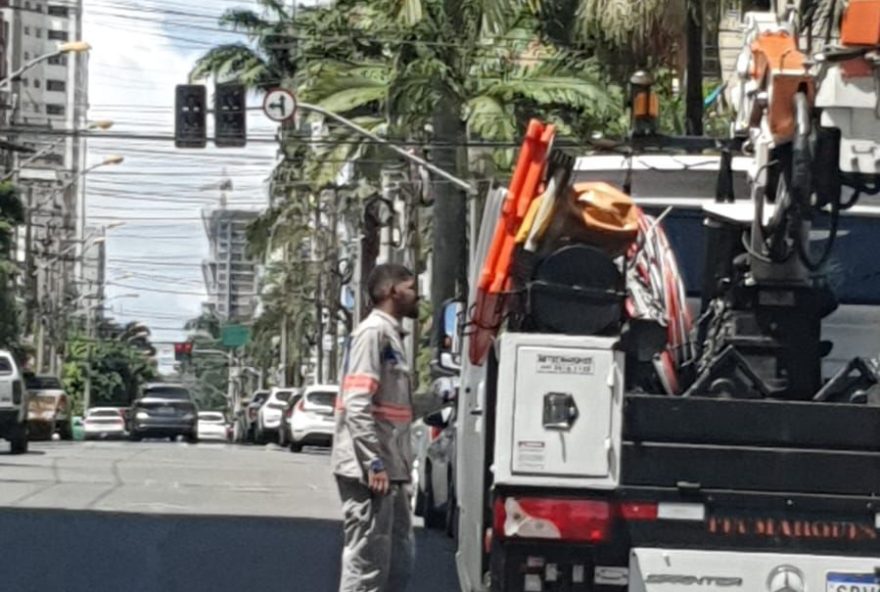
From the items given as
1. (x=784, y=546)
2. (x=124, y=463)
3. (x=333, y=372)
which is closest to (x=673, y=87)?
(x=124, y=463)

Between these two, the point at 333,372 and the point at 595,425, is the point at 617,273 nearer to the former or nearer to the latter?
the point at 595,425

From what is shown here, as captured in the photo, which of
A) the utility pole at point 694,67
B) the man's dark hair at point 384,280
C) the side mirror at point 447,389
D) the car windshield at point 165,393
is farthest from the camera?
the car windshield at point 165,393

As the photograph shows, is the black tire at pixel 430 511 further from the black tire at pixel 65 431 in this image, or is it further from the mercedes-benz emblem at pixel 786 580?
the black tire at pixel 65 431

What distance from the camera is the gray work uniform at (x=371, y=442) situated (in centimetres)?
1027

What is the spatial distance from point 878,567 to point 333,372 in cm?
7112

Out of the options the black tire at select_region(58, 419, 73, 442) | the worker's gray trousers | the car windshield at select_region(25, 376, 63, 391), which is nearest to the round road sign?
the car windshield at select_region(25, 376, 63, 391)

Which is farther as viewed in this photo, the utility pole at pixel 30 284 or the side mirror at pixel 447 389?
the utility pole at pixel 30 284

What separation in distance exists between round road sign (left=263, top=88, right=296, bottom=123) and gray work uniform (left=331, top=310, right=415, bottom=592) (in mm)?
24416

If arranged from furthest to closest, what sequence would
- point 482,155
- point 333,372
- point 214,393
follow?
point 214,393, point 333,372, point 482,155

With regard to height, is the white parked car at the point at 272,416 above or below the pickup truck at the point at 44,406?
below

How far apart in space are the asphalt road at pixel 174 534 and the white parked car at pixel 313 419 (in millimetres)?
14663

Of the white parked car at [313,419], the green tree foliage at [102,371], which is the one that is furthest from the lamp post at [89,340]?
the white parked car at [313,419]

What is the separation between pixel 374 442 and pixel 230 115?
2563cm

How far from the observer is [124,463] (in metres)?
31.1
